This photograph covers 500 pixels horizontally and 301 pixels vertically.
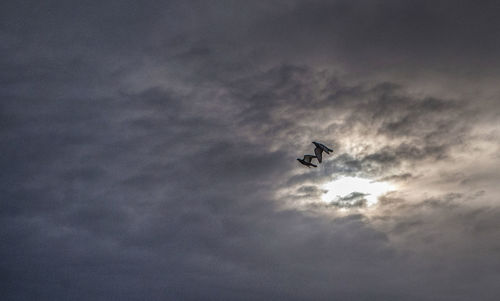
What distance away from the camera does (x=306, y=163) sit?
91.2 meters
